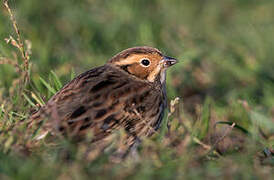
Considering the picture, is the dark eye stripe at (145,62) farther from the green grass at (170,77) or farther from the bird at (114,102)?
the green grass at (170,77)

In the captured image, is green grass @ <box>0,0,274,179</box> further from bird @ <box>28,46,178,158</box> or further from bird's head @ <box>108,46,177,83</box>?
bird's head @ <box>108,46,177,83</box>

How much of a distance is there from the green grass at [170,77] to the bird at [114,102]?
18cm

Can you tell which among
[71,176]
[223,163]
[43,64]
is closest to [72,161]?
[71,176]

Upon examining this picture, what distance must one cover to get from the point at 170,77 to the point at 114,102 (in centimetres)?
306

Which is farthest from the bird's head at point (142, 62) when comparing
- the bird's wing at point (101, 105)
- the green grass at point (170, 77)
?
the green grass at point (170, 77)

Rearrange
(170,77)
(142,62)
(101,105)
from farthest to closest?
(170,77)
(142,62)
(101,105)

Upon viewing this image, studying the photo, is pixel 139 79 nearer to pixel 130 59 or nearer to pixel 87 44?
pixel 130 59

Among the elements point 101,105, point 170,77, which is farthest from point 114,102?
point 170,77

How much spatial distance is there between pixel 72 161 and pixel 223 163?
3.22ft

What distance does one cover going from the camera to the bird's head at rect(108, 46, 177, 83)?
574 cm

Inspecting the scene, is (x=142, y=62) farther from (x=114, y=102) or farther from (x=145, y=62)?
(x=114, y=102)

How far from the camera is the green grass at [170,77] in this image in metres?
3.97

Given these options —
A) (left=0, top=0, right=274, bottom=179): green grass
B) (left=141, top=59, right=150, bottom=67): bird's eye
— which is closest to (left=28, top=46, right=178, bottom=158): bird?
(left=141, top=59, right=150, bottom=67): bird's eye

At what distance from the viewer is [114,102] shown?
4.90 metres
